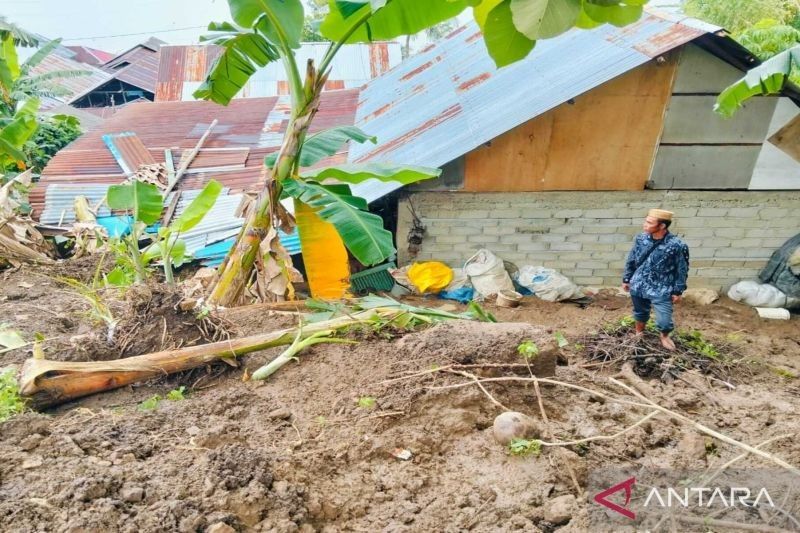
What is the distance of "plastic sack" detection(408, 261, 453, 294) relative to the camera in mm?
6996

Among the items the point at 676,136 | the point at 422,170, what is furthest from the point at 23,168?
the point at 676,136

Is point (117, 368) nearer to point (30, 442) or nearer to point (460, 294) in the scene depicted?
point (30, 442)

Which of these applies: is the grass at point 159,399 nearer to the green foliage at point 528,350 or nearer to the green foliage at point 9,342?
the green foliage at point 9,342

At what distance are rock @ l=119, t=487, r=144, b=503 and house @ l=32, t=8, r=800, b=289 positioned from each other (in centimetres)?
473

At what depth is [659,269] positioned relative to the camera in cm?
453

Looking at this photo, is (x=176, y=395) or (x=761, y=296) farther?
(x=761, y=296)

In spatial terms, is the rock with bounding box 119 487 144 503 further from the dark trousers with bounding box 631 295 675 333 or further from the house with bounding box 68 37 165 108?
the house with bounding box 68 37 165 108

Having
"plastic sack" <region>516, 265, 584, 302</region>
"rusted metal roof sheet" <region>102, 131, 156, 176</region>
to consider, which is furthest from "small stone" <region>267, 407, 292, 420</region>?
"rusted metal roof sheet" <region>102, 131, 156, 176</region>

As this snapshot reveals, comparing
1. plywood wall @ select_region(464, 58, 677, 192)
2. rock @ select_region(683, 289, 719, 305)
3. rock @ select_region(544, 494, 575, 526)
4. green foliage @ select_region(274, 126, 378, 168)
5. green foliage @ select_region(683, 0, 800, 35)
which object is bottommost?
rock @ select_region(544, 494, 575, 526)

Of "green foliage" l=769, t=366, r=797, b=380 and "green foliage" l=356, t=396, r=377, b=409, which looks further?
"green foliage" l=769, t=366, r=797, b=380

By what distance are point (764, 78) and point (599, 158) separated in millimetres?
2259

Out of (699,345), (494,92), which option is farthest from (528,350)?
(494,92)

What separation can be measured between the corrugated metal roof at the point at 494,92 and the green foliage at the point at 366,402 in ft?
12.6

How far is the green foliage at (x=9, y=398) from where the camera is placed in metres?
2.51
